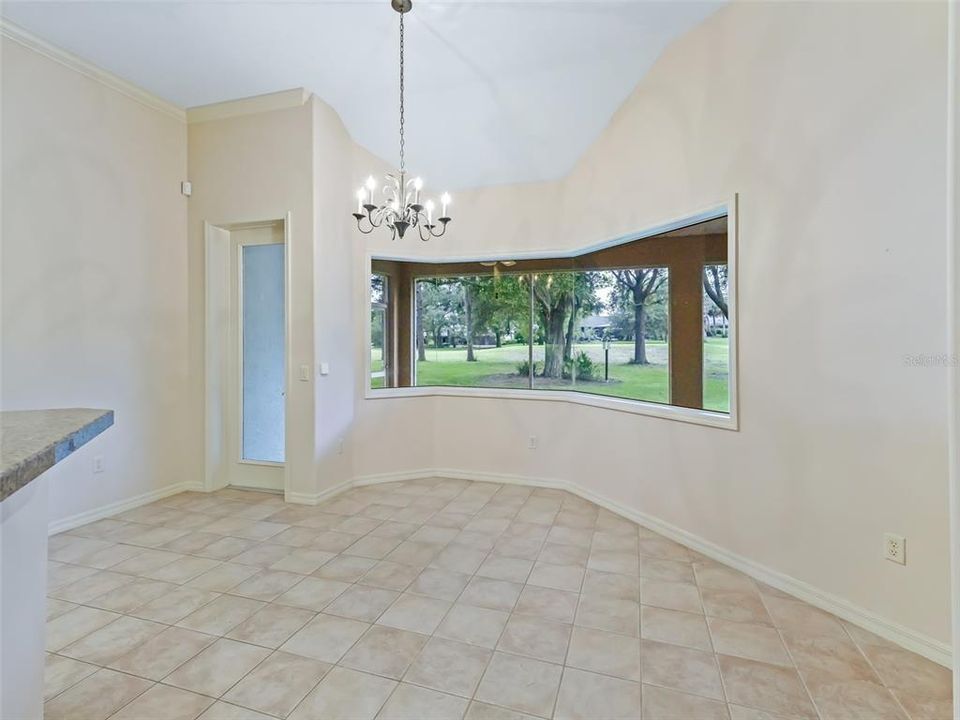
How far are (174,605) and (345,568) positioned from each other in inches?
33.8

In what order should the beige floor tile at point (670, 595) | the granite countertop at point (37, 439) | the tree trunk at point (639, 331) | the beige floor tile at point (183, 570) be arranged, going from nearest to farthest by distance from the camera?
the granite countertop at point (37, 439), the beige floor tile at point (670, 595), the beige floor tile at point (183, 570), the tree trunk at point (639, 331)

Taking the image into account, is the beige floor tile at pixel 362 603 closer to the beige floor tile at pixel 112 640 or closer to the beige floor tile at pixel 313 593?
the beige floor tile at pixel 313 593

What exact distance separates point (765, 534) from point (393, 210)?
9.89 feet

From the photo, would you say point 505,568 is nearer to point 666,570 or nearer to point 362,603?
point 362,603

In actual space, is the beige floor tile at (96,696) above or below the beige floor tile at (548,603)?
above

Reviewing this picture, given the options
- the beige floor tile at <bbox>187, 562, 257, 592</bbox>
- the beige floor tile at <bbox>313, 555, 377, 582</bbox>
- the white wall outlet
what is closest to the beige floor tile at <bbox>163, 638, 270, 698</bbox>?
the beige floor tile at <bbox>187, 562, 257, 592</bbox>

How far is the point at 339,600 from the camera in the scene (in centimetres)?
241

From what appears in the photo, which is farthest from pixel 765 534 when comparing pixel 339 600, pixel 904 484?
pixel 339 600

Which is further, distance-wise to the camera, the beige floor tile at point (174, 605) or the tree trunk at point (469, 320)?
the tree trunk at point (469, 320)

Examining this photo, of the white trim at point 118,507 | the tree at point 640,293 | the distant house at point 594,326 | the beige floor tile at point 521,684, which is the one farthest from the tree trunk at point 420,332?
the beige floor tile at point 521,684

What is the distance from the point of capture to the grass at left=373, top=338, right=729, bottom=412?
3043 mm

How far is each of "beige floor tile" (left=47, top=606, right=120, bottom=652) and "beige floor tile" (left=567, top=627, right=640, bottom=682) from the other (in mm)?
2210

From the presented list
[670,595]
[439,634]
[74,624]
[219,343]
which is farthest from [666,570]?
[219,343]

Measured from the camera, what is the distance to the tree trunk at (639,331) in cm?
376
